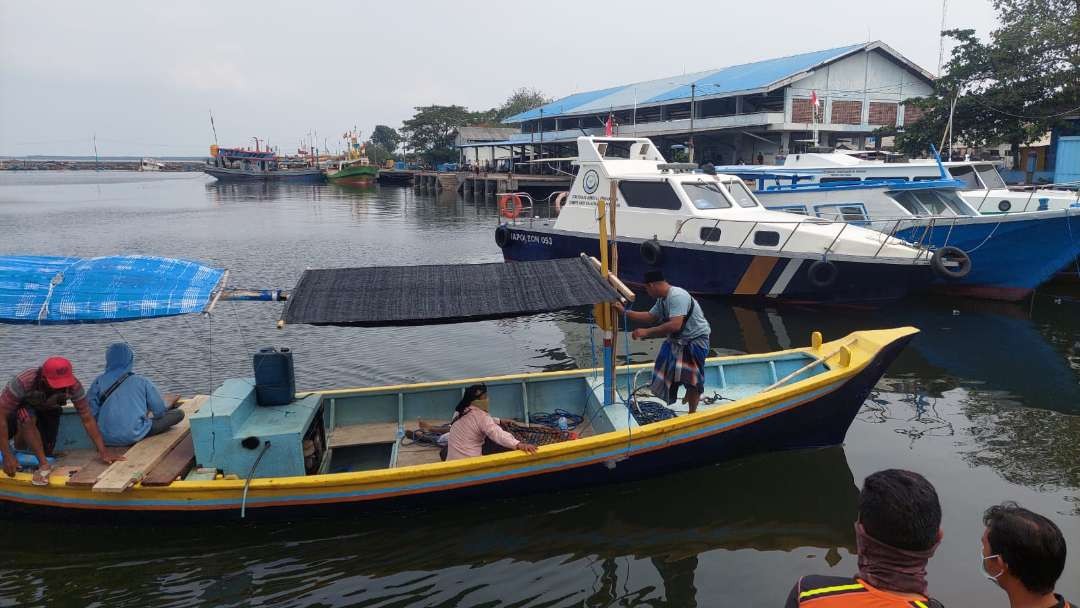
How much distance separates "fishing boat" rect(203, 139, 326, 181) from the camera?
70938 millimetres

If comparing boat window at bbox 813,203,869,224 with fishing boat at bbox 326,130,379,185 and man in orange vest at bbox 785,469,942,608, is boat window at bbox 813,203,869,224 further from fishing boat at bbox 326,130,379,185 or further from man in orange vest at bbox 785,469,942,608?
fishing boat at bbox 326,130,379,185

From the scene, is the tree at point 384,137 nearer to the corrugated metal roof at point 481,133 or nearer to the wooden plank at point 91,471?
the corrugated metal roof at point 481,133

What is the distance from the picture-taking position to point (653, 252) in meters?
13.7

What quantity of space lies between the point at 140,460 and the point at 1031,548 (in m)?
5.94

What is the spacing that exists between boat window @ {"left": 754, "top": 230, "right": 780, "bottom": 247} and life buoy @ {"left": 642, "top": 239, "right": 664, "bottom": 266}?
5.94ft

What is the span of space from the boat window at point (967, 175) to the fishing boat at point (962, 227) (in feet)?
7.37

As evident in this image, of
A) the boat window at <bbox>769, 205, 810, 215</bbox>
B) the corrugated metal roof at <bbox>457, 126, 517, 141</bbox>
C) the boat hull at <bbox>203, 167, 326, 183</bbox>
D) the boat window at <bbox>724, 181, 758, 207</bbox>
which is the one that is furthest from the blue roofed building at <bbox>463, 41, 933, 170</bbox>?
the boat hull at <bbox>203, 167, 326, 183</bbox>

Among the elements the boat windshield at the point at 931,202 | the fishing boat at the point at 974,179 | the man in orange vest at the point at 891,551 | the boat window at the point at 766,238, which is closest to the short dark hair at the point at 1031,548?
the man in orange vest at the point at 891,551

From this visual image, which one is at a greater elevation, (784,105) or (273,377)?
(784,105)

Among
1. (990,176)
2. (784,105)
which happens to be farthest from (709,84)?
(990,176)

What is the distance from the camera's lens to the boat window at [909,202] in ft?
48.8

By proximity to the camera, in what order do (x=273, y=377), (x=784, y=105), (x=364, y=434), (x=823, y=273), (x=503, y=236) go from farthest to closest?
(x=784, y=105)
(x=503, y=236)
(x=823, y=273)
(x=364, y=434)
(x=273, y=377)

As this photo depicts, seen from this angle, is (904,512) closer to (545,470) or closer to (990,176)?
(545,470)

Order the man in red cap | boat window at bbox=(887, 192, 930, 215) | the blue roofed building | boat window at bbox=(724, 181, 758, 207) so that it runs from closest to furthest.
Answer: the man in red cap < boat window at bbox=(724, 181, 758, 207) < boat window at bbox=(887, 192, 930, 215) < the blue roofed building
